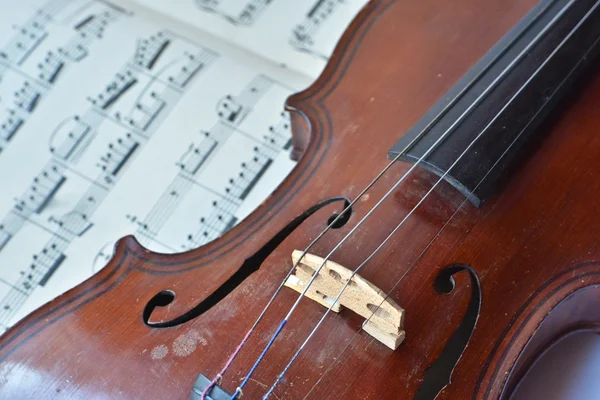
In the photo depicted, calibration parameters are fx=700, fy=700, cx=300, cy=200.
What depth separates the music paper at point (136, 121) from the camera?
1.55 m

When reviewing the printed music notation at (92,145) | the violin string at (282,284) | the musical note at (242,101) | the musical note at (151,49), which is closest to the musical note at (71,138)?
the printed music notation at (92,145)

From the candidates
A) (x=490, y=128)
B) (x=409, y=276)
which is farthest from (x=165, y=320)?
(x=490, y=128)

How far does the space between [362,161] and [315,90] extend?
20 centimetres

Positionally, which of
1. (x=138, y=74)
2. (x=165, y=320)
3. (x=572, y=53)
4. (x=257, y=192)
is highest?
(x=572, y=53)

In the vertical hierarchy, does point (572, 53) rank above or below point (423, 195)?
above

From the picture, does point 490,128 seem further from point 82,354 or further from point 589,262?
point 82,354

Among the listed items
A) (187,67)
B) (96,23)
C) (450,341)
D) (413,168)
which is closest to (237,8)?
(187,67)

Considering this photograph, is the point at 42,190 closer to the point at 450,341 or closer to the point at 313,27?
the point at 313,27

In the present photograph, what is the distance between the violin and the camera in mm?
1047

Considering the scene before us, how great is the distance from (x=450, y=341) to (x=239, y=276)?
0.35m

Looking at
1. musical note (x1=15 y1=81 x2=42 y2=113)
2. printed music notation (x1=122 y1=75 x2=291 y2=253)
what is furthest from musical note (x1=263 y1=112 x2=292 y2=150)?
musical note (x1=15 y1=81 x2=42 y2=113)

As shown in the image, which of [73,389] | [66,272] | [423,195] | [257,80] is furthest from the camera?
[257,80]

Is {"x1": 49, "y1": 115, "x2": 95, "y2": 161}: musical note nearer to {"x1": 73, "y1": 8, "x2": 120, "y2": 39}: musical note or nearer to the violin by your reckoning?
{"x1": 73, "y1": 8, "x2": 120, "y2": 39}: musical note

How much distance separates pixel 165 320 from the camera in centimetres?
110
